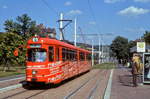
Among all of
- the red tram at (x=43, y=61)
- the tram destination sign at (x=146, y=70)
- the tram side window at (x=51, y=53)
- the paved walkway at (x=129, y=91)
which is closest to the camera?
the paved walkway at (x=129, y=91)

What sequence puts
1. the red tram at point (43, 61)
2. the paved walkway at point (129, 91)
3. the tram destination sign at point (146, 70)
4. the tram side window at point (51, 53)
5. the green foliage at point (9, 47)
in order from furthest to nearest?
the green foliage at point (9, 47) < the tram destination sign at point (146, 70) < the tram side window at point (51, 53) < the red tram at point (43, 61) < the paved walkway at point (129, 91)

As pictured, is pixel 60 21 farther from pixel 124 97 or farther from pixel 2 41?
pixel 124 97

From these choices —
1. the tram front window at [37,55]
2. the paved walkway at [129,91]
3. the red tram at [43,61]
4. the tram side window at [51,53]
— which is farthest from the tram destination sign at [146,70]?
the tram front window at [37,55]

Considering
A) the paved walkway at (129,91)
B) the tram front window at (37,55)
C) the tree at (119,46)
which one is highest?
the tree at (119,46)

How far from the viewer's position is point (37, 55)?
1873 centimetres

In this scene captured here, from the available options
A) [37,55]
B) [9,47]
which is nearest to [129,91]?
[37,55]

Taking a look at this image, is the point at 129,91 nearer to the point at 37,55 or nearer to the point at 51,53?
the point at 51,53

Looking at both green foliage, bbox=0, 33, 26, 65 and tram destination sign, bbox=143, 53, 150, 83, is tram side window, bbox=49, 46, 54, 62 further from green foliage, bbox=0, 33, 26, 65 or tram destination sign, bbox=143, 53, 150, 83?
green foliage, bbox=0, 33, 26, 65

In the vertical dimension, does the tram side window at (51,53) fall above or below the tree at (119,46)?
below

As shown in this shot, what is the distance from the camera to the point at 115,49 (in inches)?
4237

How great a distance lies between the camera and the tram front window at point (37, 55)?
18.6m

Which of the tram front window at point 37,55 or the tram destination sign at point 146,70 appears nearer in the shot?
the tram front window at point 37,55

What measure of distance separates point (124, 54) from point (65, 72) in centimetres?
8011

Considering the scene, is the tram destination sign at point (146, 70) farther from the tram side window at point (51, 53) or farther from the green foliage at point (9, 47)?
the green foliage at point (9, 47)
